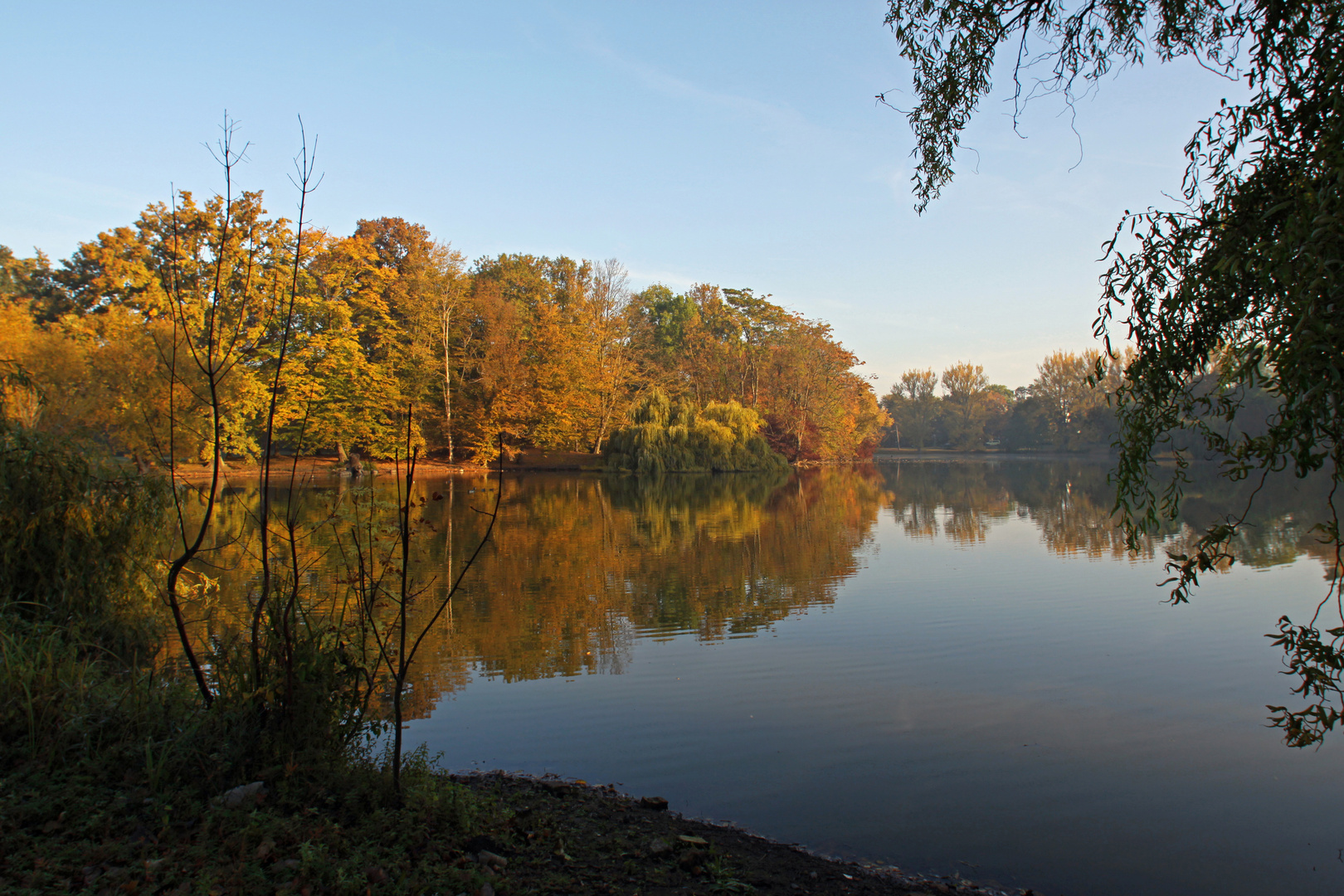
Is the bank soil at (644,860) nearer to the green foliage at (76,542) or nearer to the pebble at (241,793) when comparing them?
the pebble at (241,793)

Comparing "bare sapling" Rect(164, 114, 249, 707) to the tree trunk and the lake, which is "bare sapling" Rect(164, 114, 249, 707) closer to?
the lake

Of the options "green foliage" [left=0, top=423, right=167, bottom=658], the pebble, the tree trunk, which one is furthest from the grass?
the tree trunk

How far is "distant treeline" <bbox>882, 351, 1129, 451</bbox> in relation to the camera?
252ft

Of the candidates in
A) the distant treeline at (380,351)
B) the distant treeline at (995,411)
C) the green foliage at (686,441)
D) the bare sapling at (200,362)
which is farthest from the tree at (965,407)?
the bare sapling at (200,362)

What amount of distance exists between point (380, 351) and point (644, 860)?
1504 inches

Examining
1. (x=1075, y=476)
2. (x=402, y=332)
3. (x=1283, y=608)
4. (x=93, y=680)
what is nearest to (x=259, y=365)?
(x=402, y=332)

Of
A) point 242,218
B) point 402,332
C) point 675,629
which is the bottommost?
point 675,629

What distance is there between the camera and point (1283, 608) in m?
9.21

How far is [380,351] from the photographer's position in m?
38.1

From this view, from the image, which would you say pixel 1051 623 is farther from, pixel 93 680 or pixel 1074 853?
pixel 93 680

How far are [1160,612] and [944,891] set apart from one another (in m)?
7.47

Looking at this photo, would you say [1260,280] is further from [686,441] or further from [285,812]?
[686,441]

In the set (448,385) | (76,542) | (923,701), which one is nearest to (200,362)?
(76,542)

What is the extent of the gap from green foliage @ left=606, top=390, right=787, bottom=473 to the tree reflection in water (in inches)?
327
